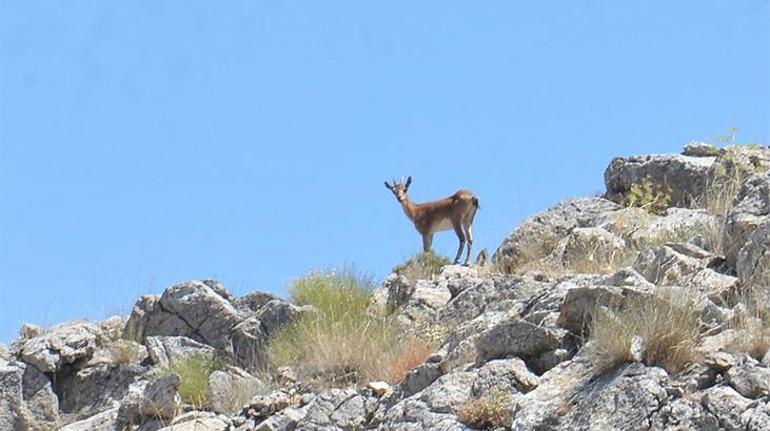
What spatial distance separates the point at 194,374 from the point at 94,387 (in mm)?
1900

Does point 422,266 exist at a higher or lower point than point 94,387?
higher

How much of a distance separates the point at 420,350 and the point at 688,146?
26.2 ft

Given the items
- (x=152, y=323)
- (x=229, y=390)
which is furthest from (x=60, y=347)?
(x=229, y=390)

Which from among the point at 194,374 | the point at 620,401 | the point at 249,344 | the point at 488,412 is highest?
the point at 249,344

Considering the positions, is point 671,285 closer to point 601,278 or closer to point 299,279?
→ point 601,278

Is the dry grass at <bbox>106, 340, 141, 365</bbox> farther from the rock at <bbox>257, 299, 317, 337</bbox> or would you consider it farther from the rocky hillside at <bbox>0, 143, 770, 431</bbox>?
the rock at <bbox>257, 299, 317, 337</bbox>

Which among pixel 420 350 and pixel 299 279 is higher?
pixel 299 279

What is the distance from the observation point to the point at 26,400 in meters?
16.4

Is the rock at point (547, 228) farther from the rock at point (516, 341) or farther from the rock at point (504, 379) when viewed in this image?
the rock at point (504, 379)

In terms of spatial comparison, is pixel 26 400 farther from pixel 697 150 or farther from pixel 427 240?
pixel 427 240

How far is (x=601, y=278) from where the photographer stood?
13.8 meters

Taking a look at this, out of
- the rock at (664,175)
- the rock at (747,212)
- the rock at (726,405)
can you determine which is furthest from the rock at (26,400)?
the rock at (664,175)

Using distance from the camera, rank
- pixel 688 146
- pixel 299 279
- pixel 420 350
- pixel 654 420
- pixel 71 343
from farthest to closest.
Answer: pixel 688 146 → pixel 299 279 → pixel 71 343 → pixel 420 350 → pixel 654 420

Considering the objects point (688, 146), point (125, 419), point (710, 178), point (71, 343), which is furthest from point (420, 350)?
point (688, 146)
